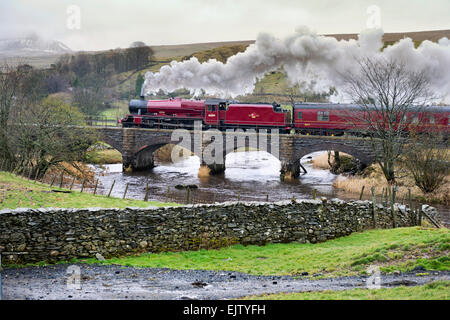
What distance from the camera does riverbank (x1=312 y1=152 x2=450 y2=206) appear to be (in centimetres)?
3712

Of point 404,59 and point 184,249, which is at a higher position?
point 404,59

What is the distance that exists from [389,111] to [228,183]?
619 inches

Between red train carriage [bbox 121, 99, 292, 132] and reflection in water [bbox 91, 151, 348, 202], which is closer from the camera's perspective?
reflection in water [bbox 91, 151, 348, 202]

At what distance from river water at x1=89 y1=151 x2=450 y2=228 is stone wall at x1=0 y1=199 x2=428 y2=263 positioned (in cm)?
1146

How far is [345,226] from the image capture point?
22.2 m

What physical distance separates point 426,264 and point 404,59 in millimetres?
36841

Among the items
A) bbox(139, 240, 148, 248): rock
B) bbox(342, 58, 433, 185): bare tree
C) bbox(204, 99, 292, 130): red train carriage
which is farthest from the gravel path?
bbox(204, 99, 292, 130): red train carriage

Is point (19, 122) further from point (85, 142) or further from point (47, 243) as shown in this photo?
point (47, 243)

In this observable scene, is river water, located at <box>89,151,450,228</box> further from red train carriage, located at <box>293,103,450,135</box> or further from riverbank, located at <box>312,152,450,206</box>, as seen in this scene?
red train carriage, located at <box>293,103,450,135</box>

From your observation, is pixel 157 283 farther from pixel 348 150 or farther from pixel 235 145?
pixel 235 145

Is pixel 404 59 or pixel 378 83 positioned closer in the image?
pixel 378 83

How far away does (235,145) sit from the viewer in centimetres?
5241
